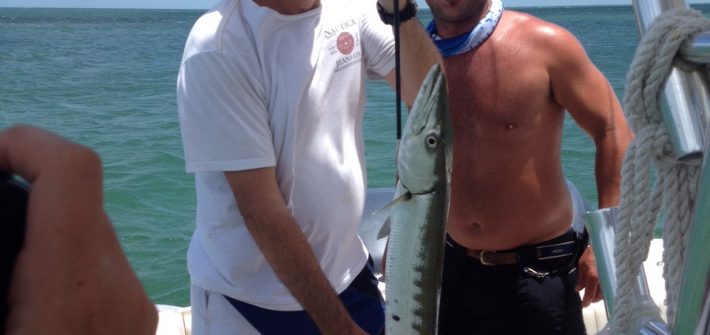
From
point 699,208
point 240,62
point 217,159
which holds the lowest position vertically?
point 217,159

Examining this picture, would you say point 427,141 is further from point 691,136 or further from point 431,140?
point 691,136

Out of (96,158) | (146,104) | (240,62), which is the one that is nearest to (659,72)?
(96,158)

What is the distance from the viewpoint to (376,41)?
8.17 ft

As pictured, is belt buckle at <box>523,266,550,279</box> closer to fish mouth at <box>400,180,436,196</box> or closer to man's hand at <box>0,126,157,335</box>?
fish mouth at <box>400,180,436,196</box>

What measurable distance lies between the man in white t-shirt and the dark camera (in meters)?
1.42

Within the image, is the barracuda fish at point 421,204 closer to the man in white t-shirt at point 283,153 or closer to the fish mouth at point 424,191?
the fish mouth at point 424,191

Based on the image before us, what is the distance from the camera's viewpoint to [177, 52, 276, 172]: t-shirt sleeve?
2131 mm

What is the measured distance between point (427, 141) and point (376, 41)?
2.80 feet

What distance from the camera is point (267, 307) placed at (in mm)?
2379

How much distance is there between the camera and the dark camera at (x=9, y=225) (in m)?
0.67

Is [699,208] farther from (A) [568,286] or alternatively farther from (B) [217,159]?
(A) [568,286]

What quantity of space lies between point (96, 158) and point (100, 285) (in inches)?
4.6

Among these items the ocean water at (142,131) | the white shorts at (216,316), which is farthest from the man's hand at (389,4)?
the ocean water at (142,131)

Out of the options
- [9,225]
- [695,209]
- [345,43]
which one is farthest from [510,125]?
[9,225]
